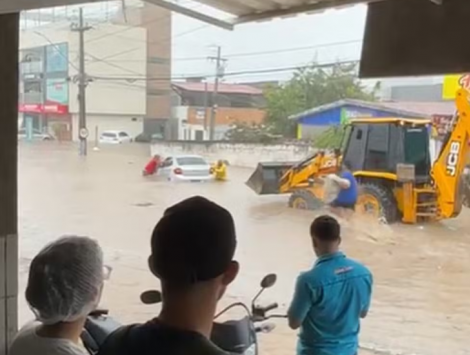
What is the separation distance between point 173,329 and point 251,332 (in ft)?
2.85

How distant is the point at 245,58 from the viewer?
7.96 metres

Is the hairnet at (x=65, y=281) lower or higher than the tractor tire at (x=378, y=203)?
higher

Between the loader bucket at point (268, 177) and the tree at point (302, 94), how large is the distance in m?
0.52

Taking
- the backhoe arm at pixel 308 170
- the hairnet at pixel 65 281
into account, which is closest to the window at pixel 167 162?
the backhoe arm at pixel 308 170

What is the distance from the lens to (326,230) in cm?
217

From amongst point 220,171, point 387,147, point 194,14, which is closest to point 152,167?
point 220,171

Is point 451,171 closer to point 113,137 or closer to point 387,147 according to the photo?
point 387,147

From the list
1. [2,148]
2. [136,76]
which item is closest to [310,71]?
[136,76]

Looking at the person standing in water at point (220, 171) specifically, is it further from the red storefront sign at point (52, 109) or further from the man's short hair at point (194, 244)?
the man's short hair at point (194, 244)

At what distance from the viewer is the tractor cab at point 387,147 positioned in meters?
7.80

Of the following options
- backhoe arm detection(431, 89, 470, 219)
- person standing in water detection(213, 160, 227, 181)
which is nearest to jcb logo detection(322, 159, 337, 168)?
backhoe arm detection(431, 89, 470, 219)

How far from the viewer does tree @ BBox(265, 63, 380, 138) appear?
780 centimetres

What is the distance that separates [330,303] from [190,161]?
6981 mm

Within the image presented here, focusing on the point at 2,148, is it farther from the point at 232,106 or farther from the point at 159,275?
the point at 232,106
